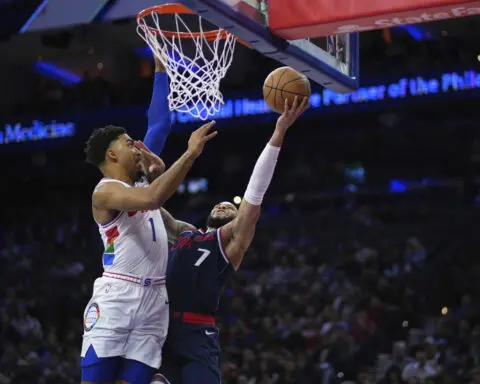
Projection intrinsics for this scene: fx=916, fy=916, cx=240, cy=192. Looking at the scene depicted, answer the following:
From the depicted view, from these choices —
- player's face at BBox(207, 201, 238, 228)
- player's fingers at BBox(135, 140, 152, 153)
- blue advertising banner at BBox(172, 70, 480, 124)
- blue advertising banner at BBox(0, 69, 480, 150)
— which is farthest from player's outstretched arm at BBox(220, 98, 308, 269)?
blue advertising banner at BBox(172, 70, 480, 124)

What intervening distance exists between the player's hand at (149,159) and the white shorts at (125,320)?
1.96ft

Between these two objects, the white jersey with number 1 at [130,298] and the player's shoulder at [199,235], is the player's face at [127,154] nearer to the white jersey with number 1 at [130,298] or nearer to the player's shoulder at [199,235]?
the white jersey with number 1 at [130,298]

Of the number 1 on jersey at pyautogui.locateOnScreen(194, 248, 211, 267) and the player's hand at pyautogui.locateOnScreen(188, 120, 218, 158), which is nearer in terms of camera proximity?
the player's hand at pyautogui.locateOnScreen(188, 120, 218, 158)

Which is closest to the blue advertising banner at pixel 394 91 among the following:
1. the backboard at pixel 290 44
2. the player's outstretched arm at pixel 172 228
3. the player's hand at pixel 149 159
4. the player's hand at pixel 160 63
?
the backboard at pixel 290 44

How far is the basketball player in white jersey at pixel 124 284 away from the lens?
4539 mm

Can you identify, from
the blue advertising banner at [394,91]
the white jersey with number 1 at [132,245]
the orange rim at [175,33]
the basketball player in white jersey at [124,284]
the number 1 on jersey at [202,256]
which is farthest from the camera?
the blue advertising banner at [394,91]

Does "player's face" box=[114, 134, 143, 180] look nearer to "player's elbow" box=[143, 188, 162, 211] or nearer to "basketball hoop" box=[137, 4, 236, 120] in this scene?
"player's elbow" box=[143, 188, 162, 211]

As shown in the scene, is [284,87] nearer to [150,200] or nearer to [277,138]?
[277,138]

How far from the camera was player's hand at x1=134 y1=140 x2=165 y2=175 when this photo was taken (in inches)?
189

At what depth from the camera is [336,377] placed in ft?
32.4

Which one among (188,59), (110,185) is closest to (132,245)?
(110,185)

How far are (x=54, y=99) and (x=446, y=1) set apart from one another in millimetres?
13676

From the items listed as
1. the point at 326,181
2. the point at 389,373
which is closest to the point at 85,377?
the point at 389,373

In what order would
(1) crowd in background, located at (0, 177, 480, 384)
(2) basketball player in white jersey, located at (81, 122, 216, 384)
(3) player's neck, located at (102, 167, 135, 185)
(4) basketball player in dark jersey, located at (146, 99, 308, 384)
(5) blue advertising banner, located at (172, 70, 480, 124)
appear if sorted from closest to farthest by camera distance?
(2) basketball player in white jersey, located at (81, 122, 216, 384) → (3) player's neck, located at (102, 167, 135, 185) → (4) basketball player in dark jersey, located at (146, 99, 308, 384) → (1) crowd in background, located at (0, 177, 480, 384) → (5) blue advertising banner, located at (172, 70, 480, 124)
